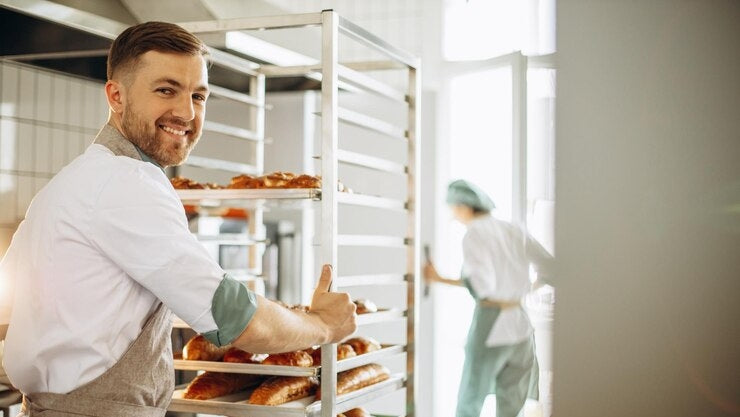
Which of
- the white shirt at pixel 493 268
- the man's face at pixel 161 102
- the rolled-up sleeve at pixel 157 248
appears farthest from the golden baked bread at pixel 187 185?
the white shirt at pixel 493 268

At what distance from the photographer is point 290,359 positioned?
86.2 inches

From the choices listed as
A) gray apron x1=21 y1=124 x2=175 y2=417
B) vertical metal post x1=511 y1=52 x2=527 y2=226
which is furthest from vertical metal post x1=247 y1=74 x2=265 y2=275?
vertical metal post x1=511 y1=52 x2=527 y2=226

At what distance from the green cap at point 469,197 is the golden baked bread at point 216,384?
1.80 meters

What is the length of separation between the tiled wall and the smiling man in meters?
2.08

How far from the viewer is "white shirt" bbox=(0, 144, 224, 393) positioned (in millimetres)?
1310

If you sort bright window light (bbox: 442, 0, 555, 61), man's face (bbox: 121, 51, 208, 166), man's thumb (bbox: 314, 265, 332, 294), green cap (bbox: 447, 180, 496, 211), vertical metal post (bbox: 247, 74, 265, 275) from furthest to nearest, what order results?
bright window light (bbox: 442, 0, 555, 61)
green cap (bbox: 447, 180, 496, 211)
vertical metal post (bbox: 247, 74, 265, 275)
man's thumb (bbox: 314, 265, 332, 294)
man's face (bbox: 121, 51, 208, 166)

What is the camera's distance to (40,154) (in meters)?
3.62

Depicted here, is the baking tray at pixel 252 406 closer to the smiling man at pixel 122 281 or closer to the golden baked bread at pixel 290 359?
the golden baked bread at pixel 290 359

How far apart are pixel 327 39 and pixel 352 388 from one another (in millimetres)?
1070

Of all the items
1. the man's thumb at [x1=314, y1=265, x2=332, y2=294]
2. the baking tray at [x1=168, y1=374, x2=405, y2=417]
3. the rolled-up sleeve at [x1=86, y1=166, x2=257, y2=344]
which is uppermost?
the rolled-up sleeve at [x1=86, y1=166, x2=257, y2=344]

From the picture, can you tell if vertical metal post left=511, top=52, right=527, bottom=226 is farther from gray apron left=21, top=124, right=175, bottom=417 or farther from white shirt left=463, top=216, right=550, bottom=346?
white shirt left=463, top=216, right=550, bottom=346

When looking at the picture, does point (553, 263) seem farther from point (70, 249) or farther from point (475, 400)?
point (475, 400)

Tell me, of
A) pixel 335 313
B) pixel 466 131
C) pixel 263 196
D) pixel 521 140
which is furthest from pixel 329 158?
pixel 466 131

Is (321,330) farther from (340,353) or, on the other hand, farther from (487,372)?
(487,372)
